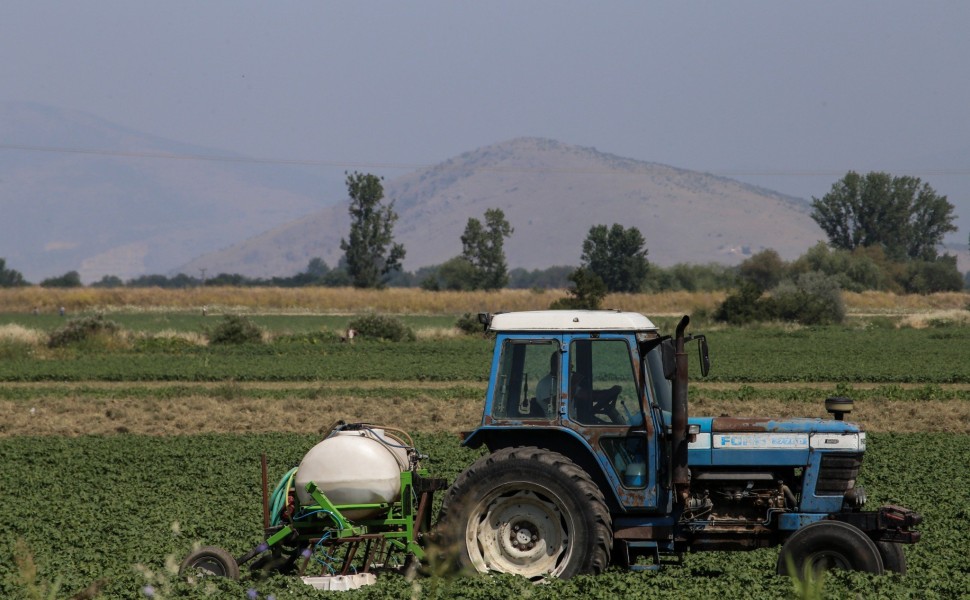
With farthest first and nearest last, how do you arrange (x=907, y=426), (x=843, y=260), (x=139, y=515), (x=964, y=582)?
1. (x=843, y=260)
2. (x=907, y=426)
3. (x=139, y=515)
4. (x=964, y=582)

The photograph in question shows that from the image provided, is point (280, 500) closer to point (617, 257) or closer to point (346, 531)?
point (346, 531)

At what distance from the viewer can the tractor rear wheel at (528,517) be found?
8.96 m

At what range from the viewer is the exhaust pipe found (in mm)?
8477

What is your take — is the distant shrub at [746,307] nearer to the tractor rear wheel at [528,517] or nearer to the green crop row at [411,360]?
the green crop row at [411,360]

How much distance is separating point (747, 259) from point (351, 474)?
88.3 meters

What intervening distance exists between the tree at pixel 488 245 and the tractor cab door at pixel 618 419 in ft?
367

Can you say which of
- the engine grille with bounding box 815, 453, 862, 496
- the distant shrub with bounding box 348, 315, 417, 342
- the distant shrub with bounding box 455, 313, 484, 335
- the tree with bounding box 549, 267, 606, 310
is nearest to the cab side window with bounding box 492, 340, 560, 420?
the engine grille with bounding box 815, 453, 862, 496

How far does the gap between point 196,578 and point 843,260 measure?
91082 mm

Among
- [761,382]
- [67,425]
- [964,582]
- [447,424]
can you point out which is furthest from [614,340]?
[761,382]

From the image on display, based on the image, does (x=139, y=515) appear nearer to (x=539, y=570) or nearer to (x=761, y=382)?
(x=539, y=570)

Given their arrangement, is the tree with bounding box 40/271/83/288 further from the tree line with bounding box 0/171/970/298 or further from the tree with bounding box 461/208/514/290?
the tree with bounding box 461/208/514/290

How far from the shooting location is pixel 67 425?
75.6 feet

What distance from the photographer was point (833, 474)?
31.4 feet

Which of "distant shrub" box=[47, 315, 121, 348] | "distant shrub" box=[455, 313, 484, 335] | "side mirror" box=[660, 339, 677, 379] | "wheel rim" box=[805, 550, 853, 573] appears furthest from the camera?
"distant shrub" box=[455, 313, 484, 335]
